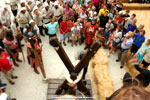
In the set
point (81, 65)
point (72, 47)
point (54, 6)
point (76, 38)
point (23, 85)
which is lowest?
point (23, 85)

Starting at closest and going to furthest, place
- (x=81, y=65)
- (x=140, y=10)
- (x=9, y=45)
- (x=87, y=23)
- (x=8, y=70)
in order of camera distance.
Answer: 1. (x=81, y=65)
2. (x=8, y=70)
3. (x=9, y=45)
4. (x=87, y=23)
5. (x=140, y=10)

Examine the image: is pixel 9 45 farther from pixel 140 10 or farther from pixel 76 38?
pixel 140 10

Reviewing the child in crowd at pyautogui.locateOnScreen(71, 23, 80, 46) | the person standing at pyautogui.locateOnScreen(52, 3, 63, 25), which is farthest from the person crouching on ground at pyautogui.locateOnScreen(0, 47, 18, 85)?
the person standing at pyautogui.locateOnScreen(52, 3, 63, 25)

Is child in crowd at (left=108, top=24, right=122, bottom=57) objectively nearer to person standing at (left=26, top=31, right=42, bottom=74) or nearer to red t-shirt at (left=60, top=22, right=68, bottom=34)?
red t-shirt at (left=60, top=22, right=68, bottom=34)

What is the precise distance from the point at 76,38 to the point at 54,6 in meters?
1.77

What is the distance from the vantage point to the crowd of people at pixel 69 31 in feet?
16.4

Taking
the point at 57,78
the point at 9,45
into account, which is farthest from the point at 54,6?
the point at 57,78

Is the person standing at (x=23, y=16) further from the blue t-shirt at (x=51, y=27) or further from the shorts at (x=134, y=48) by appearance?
the shorts at (x=134, y=48)

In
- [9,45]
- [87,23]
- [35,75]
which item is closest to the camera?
[9,45]

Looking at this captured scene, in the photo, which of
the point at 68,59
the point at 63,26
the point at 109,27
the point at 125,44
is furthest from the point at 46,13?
the point at 68,59

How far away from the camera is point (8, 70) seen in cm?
457

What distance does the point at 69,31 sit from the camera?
647 cm

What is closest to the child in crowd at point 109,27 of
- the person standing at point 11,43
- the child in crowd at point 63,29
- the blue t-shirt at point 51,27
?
the child in crowd at point 63,29

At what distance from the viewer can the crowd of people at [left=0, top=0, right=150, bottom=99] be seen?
5.01m
